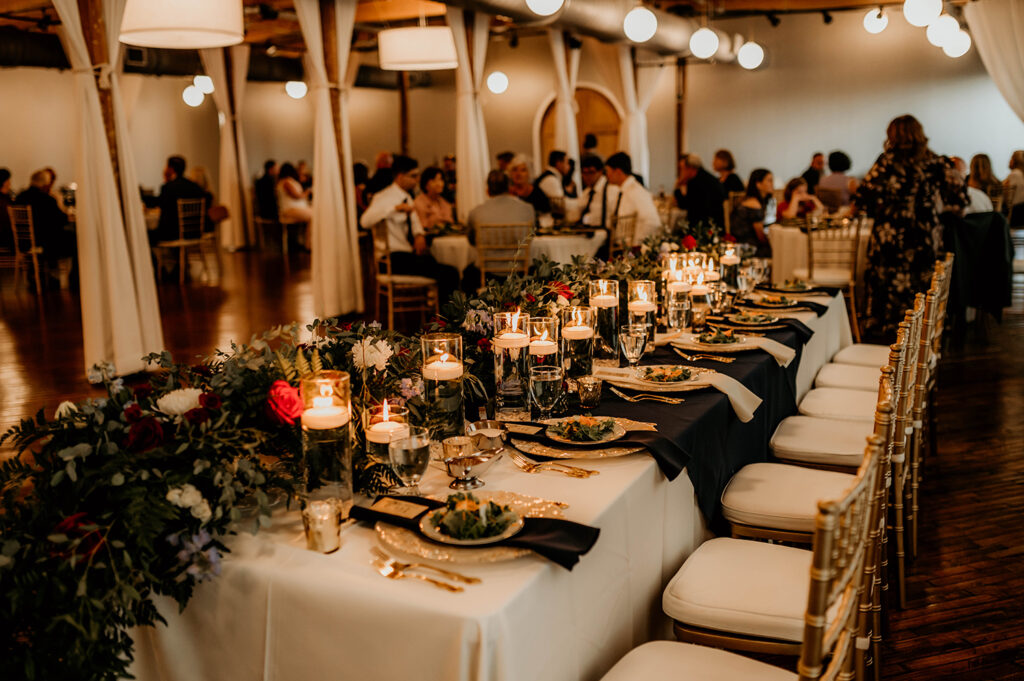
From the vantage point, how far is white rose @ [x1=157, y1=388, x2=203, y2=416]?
165cm

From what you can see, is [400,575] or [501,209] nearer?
[400,575]

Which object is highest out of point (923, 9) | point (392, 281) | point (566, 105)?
point (566, 105)

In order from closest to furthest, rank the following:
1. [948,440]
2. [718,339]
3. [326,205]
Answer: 1. [718,339]
2. [948,440]
3. [326,205]

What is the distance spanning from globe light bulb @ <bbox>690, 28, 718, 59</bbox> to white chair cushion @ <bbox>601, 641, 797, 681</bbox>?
833cm

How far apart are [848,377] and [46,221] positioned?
9.07m

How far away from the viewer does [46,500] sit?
60.1 inches

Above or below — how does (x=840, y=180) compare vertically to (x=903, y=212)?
above

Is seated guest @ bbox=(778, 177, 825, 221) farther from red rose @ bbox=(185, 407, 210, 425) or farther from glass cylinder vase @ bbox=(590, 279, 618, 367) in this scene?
red rose @ bbox=(185, 407, 210, 425)

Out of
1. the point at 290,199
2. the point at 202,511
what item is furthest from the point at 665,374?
the point at 290,199

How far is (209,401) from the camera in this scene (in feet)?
5.46

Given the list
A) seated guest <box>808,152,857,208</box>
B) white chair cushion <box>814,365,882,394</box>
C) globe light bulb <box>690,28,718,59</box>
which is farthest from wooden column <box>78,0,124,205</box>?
seated guest <box>808,152,857,208</box>

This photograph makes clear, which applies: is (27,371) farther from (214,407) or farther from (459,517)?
(459,517)

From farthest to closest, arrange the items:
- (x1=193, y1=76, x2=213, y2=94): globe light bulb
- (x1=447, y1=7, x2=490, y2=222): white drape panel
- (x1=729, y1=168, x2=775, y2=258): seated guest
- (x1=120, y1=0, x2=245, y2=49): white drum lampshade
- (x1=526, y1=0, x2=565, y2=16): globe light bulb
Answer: (x1=193, y1=76, x2=213, y2=94): globe light bulb < (x1=447, y1=7, x2=490, y2=222): white drape panel < (x1=729, y1=168, x2=775, y2=258): seated guest < (x1=526, y1=0, x2=565, y2=16): globe light bulb < (x1=120, y1=0, x2=245, y2=49): white drum lampshade

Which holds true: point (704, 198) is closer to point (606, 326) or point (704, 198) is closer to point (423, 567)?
point (606, 326)
